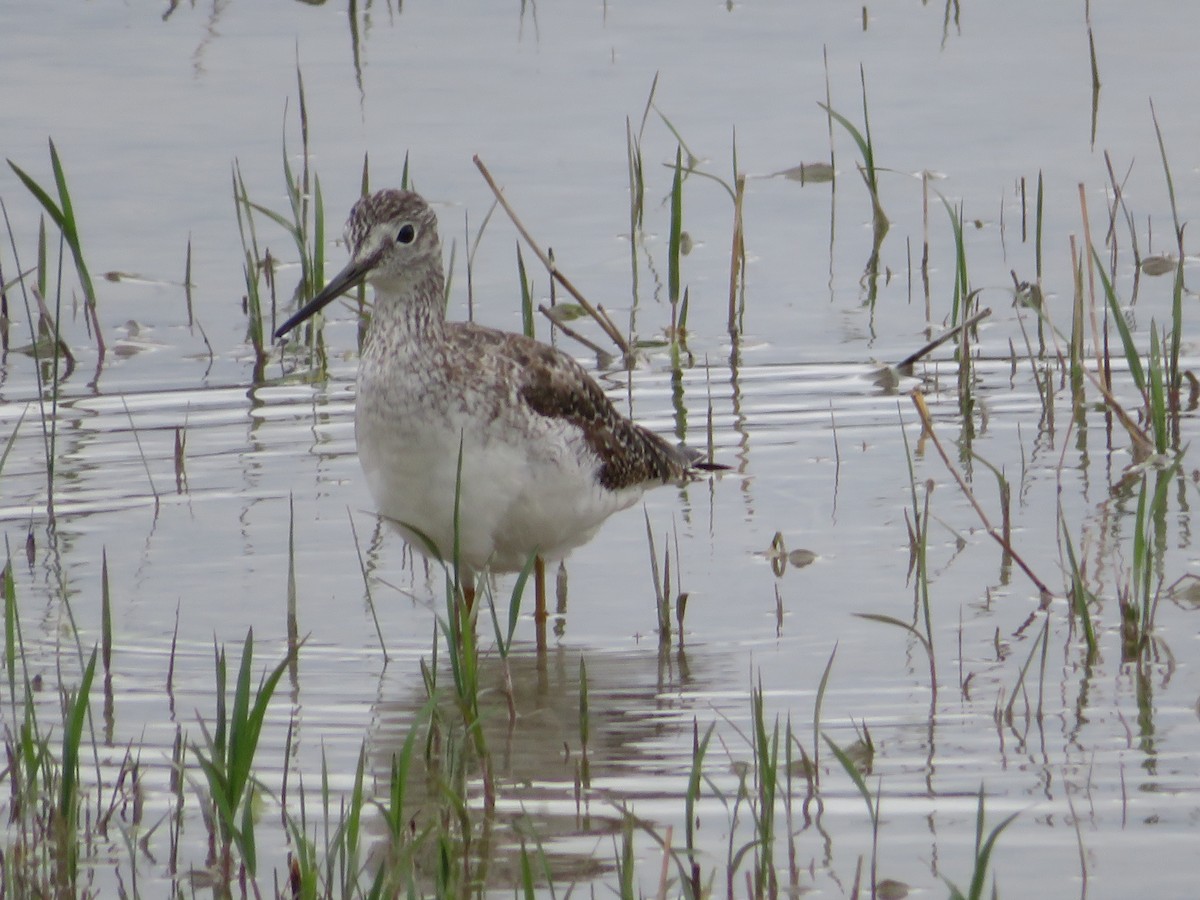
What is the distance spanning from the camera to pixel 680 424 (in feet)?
28.4

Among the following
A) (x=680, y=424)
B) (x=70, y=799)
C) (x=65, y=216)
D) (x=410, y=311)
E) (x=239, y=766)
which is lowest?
(x=680, y=424)

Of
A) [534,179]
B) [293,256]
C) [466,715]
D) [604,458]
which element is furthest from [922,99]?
[466,715]

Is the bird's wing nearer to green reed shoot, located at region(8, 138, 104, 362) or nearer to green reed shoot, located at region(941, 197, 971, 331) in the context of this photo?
green reed shoot, located at region(941, 197, 971, 331)

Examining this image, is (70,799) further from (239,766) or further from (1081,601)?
(1081,601)

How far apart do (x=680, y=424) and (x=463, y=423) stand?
223 cm

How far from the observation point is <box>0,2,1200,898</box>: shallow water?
219 inches

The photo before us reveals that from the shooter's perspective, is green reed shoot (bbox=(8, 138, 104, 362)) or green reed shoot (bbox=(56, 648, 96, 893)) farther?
green reed shoot (bbox=(8, 138, 104, 362))

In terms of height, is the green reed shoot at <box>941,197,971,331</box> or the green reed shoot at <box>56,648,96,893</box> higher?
the green reed shoot at <box>941,197,971,331</box>

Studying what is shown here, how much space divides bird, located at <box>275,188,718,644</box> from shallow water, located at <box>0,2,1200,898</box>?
1.19 ft

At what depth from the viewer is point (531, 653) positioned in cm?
686

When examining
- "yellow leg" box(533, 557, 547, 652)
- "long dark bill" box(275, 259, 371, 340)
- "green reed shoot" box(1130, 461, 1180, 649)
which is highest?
"long dark bill" box(275, 259, 371, 340)

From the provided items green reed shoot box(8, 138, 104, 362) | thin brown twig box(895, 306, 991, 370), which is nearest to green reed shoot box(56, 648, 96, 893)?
green reed shoot box(8, 138, 104, 362)

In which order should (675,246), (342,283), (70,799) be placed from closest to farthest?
(70,799) → (342,283) → (675,246)

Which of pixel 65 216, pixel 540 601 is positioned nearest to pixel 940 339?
pixel 540 601
